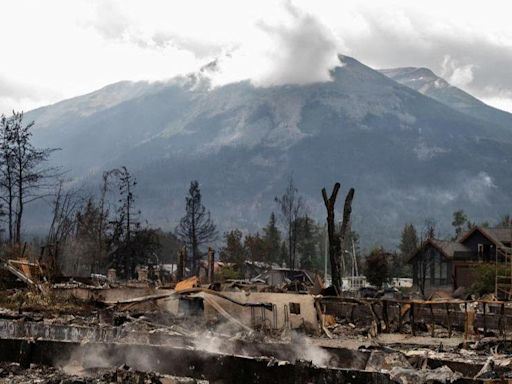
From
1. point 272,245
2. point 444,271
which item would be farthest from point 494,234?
point 272,245

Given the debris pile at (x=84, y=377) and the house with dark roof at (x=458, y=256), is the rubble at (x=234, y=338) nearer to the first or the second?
the debris pile at (x=84, y=377)

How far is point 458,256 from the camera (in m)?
69.3

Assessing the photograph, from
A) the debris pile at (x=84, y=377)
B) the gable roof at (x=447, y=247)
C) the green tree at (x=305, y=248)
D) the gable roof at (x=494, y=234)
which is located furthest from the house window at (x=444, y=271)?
the debris pile at (x=84, y=377)

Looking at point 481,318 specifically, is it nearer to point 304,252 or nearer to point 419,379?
point 419,379

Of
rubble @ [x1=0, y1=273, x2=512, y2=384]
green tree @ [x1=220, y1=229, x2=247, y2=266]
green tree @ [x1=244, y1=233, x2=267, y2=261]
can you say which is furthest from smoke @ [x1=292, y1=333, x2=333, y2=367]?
green tree @ [x1=244, y1=233, x2=267, y2=261]

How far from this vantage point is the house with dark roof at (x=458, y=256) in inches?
2552

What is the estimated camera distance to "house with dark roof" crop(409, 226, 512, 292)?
213 ft

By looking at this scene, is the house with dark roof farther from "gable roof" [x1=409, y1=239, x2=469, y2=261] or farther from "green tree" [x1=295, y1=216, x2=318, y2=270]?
"green tree" [x1=295, y1=216, x2=318, y2=270]

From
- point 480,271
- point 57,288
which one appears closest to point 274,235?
point 480,271

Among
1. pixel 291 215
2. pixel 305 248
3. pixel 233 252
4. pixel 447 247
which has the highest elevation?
pixel 291 215

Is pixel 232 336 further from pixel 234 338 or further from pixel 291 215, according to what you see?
pixel 291 215

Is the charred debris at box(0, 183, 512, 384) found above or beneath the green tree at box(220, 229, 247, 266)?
beneath

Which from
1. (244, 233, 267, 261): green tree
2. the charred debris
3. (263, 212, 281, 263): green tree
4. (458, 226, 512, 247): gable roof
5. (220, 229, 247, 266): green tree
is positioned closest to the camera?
the charred debris

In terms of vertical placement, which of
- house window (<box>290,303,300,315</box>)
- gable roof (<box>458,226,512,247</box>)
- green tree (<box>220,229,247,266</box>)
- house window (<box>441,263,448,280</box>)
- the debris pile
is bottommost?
the debris pile
